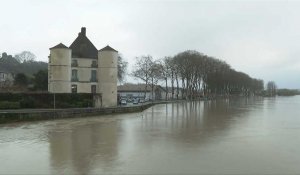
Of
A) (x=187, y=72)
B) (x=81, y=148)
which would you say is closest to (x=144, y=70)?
(x=187, y=72)

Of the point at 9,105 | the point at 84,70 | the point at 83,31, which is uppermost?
the point at 83,31

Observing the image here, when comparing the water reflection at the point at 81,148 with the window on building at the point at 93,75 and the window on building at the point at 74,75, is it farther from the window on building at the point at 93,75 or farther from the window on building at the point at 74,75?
the window on building at the point at 93,75

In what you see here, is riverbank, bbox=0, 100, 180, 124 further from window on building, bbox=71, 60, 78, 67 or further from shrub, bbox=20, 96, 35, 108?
window on building, bbox=71, 60, 78, 67

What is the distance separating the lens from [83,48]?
2425 inches

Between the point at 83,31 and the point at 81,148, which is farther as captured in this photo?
the point at 83,31

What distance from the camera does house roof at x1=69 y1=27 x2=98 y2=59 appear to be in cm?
6062

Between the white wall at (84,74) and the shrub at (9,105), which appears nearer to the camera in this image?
the shrub at (9,105)

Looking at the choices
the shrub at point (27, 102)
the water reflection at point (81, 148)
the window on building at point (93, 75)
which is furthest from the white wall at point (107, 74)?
the water reflection at point (81, 148)

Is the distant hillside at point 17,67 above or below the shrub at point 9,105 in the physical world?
above

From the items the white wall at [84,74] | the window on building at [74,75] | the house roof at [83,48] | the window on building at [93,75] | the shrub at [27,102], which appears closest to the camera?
the shrub at [27,102]

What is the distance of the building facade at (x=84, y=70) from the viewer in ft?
179

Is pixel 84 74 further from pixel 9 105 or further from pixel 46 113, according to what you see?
pixel 46 113

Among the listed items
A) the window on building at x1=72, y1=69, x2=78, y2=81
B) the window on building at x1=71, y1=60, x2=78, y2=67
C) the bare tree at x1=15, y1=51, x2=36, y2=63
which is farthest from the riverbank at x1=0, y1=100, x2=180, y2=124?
the bare tree at x1=15, y1=51, x2=36, y2=63

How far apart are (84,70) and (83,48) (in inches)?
163
